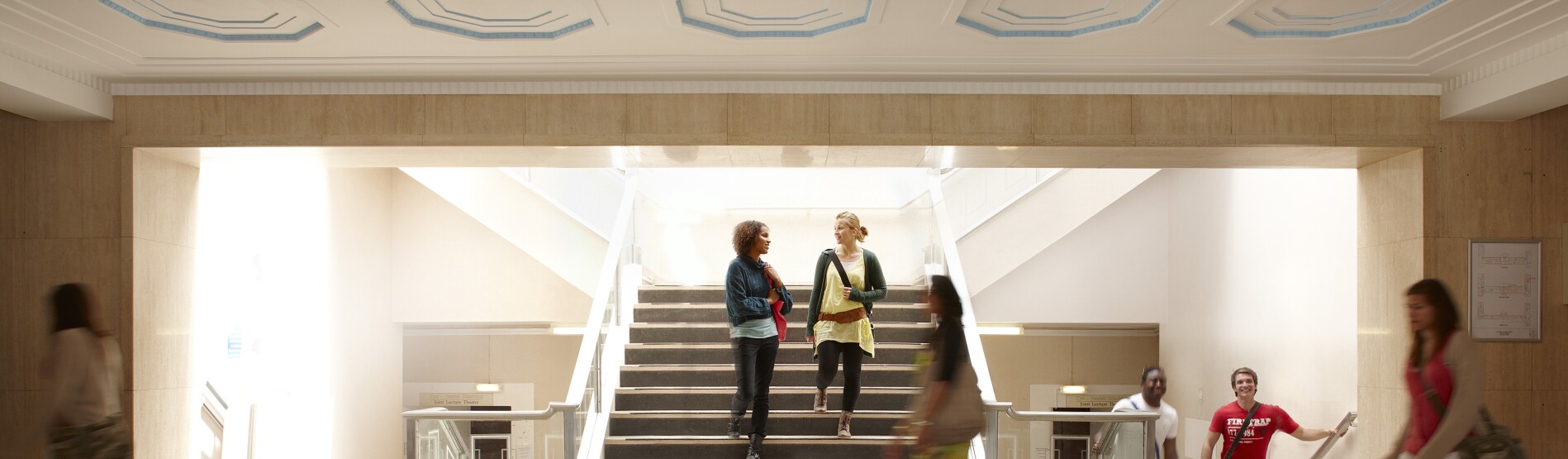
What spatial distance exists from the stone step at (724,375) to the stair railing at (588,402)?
27 cm

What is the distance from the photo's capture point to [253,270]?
864 cm

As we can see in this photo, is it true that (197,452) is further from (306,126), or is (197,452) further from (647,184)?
(647,184)

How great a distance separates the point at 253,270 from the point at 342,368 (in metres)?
1.87

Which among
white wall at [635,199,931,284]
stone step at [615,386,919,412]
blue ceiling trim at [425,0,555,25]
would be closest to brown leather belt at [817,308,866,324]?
stone step at [615,386,919,412]

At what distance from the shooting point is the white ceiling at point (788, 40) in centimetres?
490

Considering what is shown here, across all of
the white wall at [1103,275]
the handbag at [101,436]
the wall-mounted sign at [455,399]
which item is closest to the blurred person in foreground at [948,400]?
the handbag at [101,436]

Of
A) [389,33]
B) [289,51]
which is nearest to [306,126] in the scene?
[289,51]

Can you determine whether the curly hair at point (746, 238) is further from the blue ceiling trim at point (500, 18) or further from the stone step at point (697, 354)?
the blue ceiling trim at point (500, 18)

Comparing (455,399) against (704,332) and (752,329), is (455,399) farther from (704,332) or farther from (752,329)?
(752,329)

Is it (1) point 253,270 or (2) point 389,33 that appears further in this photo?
(1) point 253,270

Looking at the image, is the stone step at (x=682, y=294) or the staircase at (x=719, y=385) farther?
the stone step at (x=682, y=294)

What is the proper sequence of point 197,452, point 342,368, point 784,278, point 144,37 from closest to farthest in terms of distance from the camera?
1. point 144,37
2. point 197,452
3. point 342,368
4. point 784,278

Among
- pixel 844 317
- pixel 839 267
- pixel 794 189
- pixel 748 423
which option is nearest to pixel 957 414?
pixel 844 317

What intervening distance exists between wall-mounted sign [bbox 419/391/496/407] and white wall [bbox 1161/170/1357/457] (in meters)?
7.80
